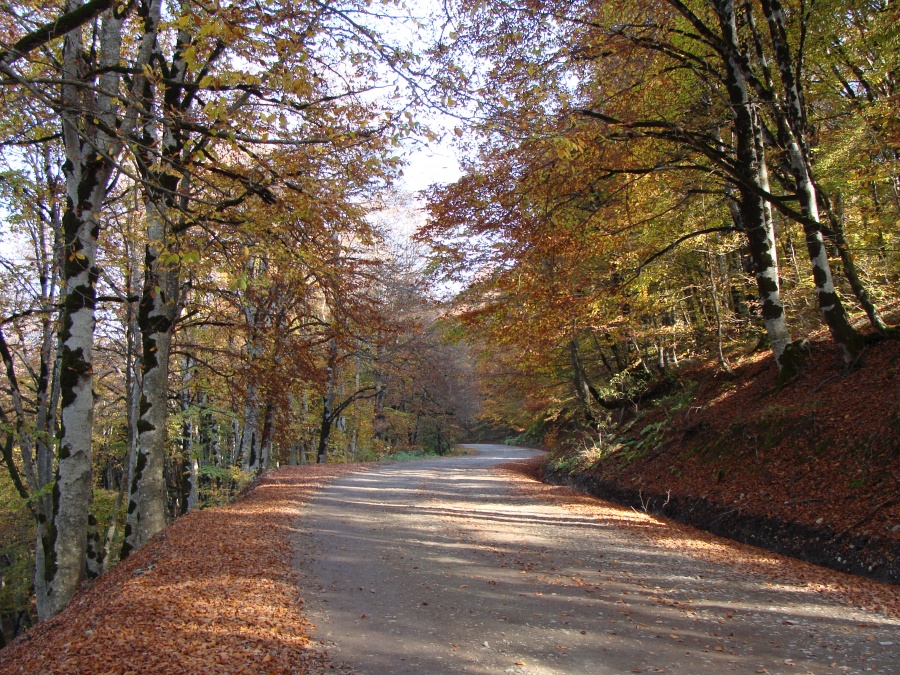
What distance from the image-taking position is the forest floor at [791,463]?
6.12 meters

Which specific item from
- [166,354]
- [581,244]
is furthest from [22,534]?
[581,244]

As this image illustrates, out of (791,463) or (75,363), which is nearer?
(75,363)

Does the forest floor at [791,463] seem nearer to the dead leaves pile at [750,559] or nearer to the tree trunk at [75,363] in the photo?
the dead leaves pile at [750,559]

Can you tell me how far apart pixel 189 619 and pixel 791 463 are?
7.97 meters

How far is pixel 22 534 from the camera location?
24.0 meters

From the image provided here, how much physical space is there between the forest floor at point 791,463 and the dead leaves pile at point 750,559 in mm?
269

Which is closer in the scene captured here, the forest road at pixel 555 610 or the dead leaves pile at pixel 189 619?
the dead leaves pile at pixel 189 619

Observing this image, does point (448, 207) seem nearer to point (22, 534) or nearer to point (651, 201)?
point (651, 201)

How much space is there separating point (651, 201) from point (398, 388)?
17860 mm

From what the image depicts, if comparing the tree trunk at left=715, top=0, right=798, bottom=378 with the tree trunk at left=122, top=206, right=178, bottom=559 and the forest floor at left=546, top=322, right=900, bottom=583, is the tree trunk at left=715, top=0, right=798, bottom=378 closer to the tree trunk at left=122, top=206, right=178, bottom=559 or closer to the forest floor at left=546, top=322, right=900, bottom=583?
the forest floor at left=546, top=322, right=900, bottom=583

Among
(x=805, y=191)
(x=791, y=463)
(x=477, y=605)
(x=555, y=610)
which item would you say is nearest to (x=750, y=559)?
(x=791, y=463)

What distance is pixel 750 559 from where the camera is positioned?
6.35m

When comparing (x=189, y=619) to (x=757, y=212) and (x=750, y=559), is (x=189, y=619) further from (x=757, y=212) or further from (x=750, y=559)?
(x=757, y=212)

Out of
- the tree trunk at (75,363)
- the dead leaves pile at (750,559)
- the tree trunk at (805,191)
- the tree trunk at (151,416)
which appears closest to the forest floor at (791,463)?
the dead leaves pile at (750,559)
